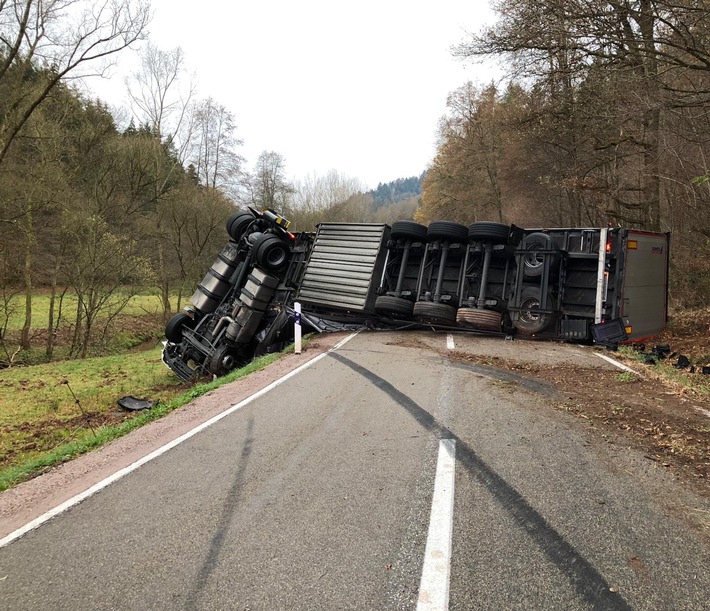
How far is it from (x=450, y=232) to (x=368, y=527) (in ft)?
29.1

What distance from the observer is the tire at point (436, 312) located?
34.7 ft

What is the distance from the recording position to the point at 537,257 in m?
9.84

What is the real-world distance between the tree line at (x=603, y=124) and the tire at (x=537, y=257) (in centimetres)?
257

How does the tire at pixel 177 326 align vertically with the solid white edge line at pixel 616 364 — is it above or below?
below

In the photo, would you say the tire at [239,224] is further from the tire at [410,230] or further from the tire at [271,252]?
the tire at [410,230]

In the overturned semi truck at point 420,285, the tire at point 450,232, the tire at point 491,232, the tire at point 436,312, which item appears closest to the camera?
the overturned semi truck at point 420,285

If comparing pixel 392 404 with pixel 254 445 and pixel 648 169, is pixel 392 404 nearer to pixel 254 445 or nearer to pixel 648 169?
pixel 254 445

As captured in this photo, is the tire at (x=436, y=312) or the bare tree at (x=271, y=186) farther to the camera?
the bare tree at (x=271, y=186)

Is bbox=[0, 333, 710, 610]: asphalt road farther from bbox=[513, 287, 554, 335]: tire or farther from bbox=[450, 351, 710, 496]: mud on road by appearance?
bbox=[513, 287, 554, 335]: tire

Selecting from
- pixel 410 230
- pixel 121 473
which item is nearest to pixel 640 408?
pixel 121 473

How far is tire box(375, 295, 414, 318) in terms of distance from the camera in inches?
438

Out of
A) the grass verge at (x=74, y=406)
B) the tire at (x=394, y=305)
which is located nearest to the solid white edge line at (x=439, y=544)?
the grass verge at (x=74, y=406)

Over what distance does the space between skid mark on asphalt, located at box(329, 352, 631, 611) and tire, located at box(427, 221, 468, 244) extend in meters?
6.95

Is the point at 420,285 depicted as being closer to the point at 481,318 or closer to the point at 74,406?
the point at 481,318
